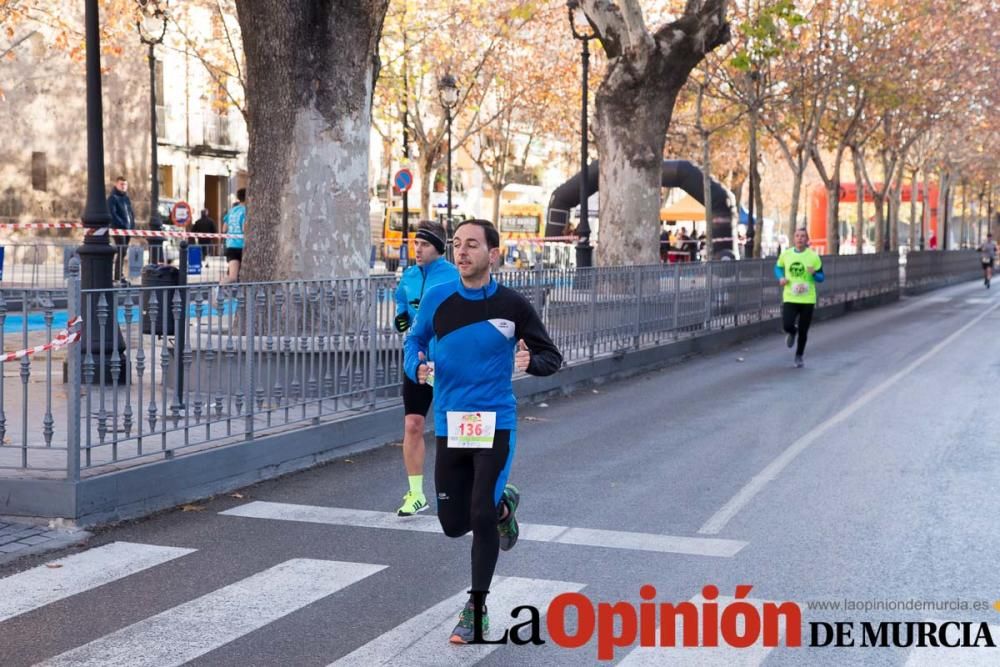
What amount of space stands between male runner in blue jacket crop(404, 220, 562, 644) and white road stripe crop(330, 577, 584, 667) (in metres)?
0.20

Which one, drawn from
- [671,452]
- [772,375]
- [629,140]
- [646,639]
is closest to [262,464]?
[671,452]

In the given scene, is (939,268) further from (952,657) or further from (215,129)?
(952,657)

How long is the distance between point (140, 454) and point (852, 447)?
564cm

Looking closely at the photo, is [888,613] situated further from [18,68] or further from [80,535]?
[18,68]

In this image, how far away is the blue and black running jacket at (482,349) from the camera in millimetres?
5805

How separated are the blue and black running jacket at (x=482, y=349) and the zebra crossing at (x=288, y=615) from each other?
3.03ft

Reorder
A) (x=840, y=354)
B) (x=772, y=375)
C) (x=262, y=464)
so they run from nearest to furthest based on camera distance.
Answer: (x=262, y=464) → (x=772, y=375) → (x=840, y=354)

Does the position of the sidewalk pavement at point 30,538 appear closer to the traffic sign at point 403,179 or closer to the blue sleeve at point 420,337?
the blue sleeve at point 420,337

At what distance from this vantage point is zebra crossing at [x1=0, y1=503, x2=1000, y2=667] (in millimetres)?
5387

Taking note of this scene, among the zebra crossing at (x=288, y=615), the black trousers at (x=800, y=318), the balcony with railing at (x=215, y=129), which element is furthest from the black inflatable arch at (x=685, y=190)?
the zebra crossing at (x=288, y=615)

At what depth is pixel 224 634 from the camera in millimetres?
5691

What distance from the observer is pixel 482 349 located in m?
5.81

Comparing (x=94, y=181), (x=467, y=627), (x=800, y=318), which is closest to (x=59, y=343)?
(x=467, y=627)

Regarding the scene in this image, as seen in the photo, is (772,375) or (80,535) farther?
(772,375)
